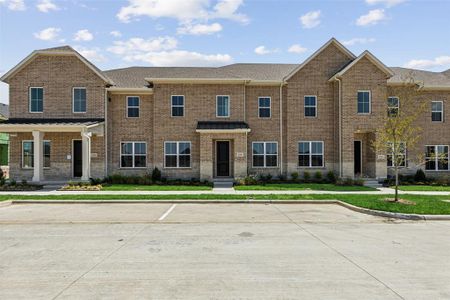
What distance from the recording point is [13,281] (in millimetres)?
5730

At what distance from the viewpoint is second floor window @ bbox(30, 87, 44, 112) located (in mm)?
22922

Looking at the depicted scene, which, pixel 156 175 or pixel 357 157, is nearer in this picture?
pixel 156 175

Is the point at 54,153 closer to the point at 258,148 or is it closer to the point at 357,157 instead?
the point at 258,148

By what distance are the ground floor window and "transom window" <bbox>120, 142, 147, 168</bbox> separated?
4.75m

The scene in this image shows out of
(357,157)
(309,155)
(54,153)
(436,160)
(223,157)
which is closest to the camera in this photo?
(54,153)

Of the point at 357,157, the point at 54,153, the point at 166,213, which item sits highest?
the point at 54,153

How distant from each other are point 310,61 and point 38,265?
21.0 m

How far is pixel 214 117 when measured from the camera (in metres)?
23.5

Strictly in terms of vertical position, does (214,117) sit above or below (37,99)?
below

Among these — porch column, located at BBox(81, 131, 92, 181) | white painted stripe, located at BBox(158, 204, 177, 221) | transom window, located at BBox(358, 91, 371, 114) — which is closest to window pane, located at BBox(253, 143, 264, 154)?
transom window, located at BBox(358, 91, 371, 114)

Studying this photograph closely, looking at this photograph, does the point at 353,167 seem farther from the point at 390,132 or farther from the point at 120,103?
the point at 120,103

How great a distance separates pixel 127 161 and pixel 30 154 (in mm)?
6262

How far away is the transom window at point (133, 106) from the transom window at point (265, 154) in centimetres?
832

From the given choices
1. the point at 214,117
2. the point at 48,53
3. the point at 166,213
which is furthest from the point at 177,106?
the point at 166,213
